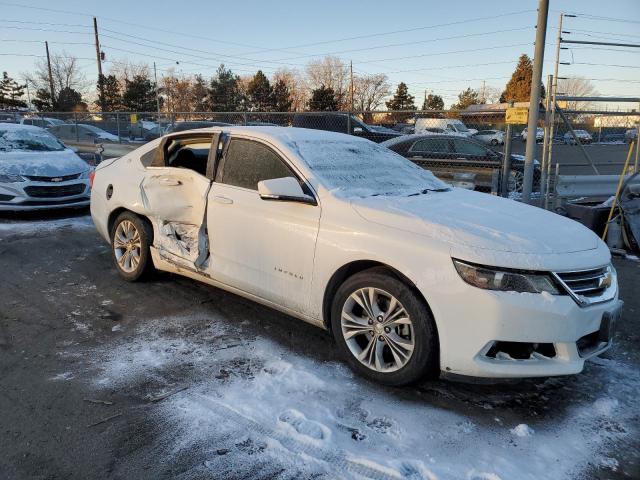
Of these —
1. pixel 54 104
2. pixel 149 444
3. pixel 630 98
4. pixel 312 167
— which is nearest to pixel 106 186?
pixel 312 167

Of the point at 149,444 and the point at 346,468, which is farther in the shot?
the point at 149,444

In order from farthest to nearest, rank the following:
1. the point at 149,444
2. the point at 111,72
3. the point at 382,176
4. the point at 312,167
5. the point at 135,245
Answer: the point at 111,72 < the point at 135,245 < the point at 382,176 < the point at 312,167 < the point at 149,444

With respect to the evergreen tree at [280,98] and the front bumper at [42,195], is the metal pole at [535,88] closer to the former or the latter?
the front bumper at [42,195]

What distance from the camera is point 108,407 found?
299 cm

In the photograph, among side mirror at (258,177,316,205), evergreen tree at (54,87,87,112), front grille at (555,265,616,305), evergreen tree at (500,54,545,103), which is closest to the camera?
front grille at (555,265,616,305)

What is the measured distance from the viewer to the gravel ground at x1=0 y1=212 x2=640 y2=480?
8.24 ft

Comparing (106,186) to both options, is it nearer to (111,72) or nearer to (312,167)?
(312,167)

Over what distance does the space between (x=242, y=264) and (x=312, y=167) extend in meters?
0.93

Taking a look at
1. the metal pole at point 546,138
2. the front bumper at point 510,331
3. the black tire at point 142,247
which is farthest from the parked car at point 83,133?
the front bumper at point 510,331

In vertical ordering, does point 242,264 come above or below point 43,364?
above

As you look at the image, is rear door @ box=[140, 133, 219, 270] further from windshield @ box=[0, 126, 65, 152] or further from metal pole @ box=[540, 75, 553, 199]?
windshield @ box=[0, 126, 65, 152]

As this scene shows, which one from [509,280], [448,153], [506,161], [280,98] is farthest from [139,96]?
[509,280]

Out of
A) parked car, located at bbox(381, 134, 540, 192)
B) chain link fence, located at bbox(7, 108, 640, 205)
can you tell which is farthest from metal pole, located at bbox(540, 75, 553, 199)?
parked car, located at bbox(381, 134, 540, 192)

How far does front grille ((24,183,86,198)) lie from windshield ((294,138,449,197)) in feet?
20.0
